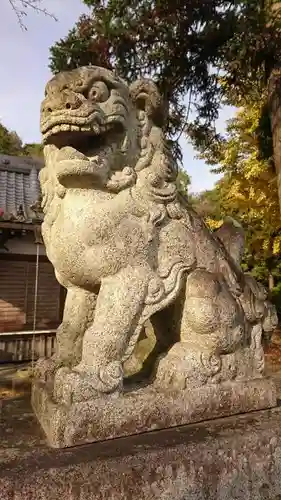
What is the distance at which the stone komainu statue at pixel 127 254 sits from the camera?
150cm

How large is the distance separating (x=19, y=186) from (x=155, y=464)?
7.60 meters

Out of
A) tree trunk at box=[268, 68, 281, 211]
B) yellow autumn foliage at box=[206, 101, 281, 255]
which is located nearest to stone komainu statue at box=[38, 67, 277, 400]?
tree trunk at box=[268, 68, 281, 211]

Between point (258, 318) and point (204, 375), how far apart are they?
0.43m

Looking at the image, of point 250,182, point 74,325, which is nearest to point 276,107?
point 250,182

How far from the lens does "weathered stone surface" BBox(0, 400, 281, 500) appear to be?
1.17 meters

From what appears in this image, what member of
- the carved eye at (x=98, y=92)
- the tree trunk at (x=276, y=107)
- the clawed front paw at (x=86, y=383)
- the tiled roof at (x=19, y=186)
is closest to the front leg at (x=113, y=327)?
the clawed front paw at (x=86, y=383)

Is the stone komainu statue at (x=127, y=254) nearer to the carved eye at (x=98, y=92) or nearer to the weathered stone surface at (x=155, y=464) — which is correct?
the carved eye at (x=98, y=92)

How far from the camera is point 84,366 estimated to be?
145 cm

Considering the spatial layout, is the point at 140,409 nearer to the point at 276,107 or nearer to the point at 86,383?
the point at 86,383

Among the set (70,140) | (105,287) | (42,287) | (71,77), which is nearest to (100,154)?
(70,140)

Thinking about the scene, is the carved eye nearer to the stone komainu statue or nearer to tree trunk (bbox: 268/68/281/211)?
the stone komainu statue

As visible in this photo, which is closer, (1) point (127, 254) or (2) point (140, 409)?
(2) point (140, 409)

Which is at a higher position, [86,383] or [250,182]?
[250,182]

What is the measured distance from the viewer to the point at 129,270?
158 cm
